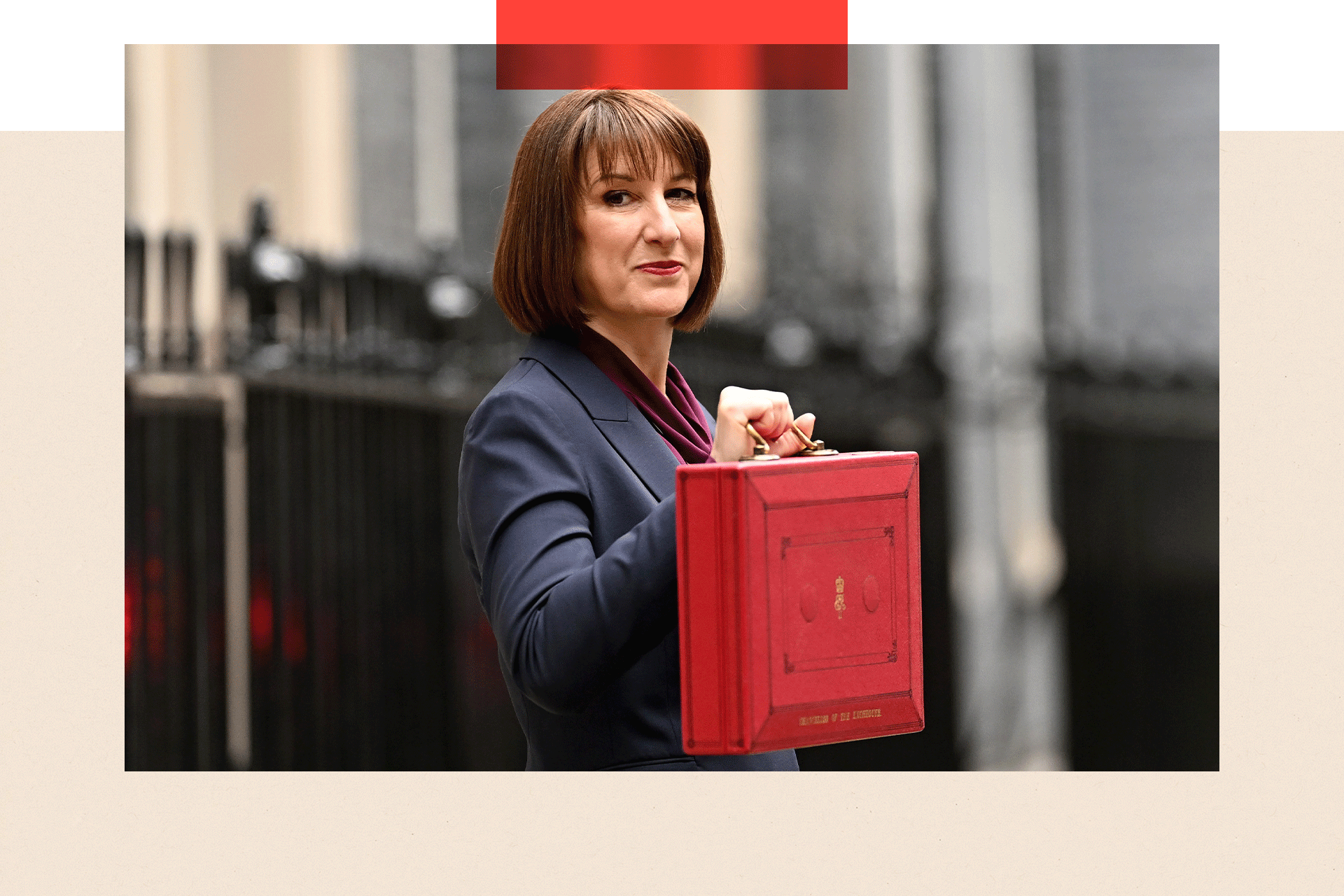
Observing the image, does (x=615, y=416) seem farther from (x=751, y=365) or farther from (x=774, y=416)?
(x=751, y=365)

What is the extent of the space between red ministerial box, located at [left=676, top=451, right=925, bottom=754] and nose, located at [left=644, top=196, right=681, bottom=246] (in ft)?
0.96

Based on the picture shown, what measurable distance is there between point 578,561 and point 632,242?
1.22ft

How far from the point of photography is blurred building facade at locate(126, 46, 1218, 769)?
328 centimetres

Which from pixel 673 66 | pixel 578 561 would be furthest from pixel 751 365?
pixel 578 561

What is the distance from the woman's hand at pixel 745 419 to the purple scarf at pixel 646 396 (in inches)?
5.1

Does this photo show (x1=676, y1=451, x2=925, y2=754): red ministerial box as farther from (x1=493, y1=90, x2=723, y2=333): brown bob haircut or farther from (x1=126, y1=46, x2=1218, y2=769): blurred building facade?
(x1=126, y1=46, x2=1218, y2=769): blurred building facade

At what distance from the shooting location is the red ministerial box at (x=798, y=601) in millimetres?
1362

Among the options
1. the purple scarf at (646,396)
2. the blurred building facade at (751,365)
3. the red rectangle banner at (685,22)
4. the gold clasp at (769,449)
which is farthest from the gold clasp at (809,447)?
the blurred building facade at (751,365)

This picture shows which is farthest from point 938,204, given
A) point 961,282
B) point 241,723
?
point 241,723

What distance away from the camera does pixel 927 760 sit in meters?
4.79

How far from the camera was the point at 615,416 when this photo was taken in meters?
1.52

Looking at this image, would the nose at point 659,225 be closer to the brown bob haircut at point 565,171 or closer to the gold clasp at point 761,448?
the brown bob haircut at point 565,171

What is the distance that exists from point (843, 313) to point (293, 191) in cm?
210

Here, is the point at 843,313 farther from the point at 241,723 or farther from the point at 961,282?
the point at 241,723
